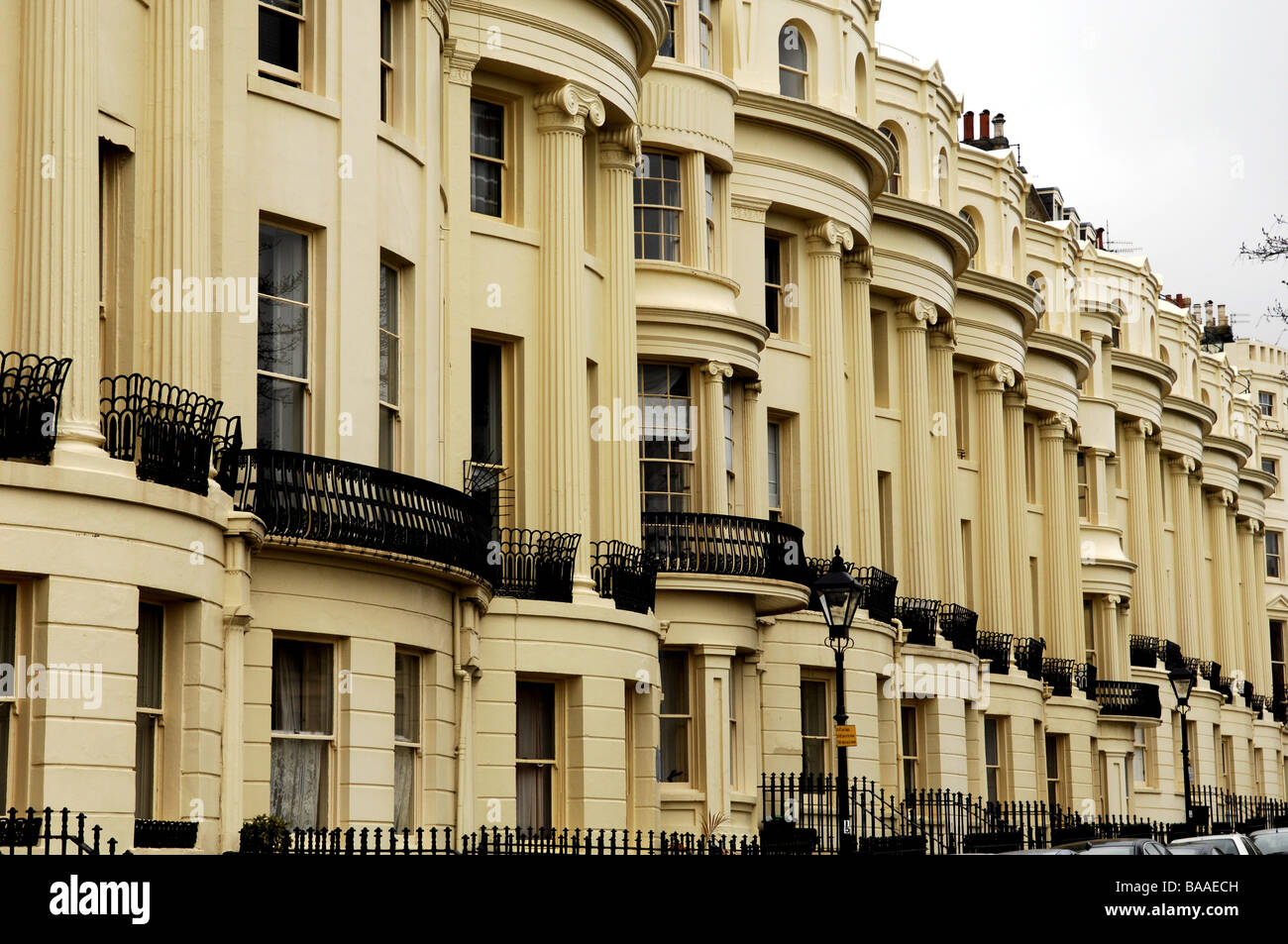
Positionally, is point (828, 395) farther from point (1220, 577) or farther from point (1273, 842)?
point (1220, 577)

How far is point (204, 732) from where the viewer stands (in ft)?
66.3

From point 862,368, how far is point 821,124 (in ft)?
17.7

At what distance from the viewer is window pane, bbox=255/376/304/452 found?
2370cm

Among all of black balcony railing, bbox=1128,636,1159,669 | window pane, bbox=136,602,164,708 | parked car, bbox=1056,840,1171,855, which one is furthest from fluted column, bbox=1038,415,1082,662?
window pane, bbox=136,602,164,708

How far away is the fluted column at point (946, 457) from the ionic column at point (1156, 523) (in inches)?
800

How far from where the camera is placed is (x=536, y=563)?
96.7 feet

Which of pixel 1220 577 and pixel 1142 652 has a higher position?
pixel 1220 577

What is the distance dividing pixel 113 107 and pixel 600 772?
500 inches

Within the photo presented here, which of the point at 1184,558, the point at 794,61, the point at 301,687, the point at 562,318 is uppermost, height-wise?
the point at 794,61

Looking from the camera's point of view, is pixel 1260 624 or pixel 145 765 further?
pixel 1260 624

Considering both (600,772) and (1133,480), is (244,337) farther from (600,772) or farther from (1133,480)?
(1133,480)

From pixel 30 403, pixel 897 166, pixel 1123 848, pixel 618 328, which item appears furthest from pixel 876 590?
pixel 30 403

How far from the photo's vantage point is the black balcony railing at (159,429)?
64.6ft
